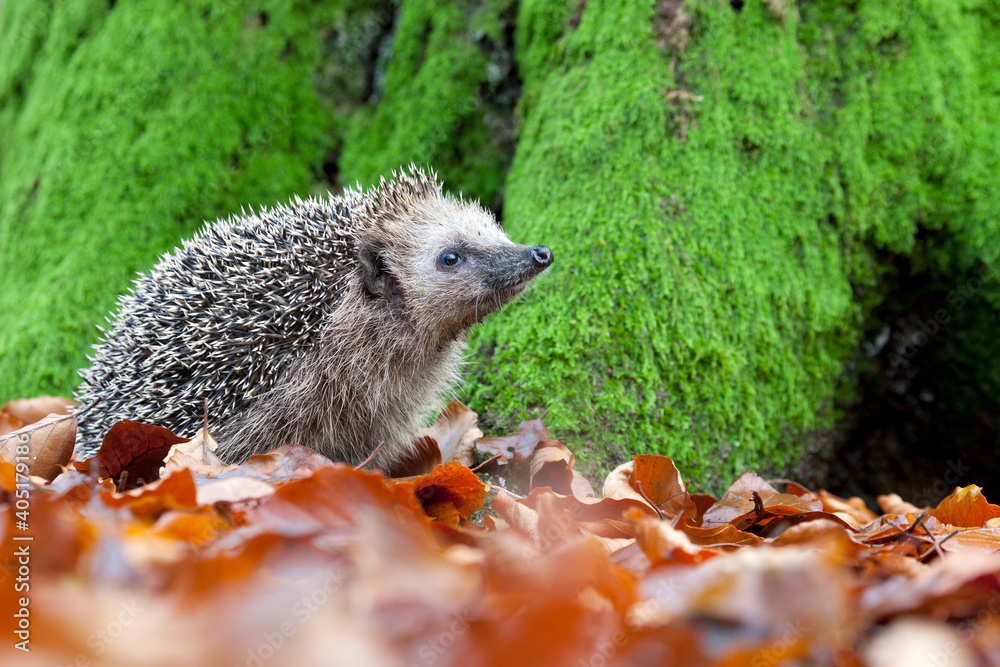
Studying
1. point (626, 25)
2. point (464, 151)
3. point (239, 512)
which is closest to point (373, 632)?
point (239, 512)

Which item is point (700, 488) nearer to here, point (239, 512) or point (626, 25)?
point (239, 512)

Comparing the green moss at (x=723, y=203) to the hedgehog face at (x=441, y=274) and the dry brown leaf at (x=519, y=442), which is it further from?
the hedgehog face at (x=441, y=274)

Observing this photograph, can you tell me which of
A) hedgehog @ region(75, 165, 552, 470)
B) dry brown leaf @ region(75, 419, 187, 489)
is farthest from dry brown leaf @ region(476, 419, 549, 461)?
dry brown leaf @ region(75, 419, 187, 489)

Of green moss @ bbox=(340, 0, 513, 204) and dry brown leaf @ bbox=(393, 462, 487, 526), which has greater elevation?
green moss @ bbox=(340, 0, 513, 204)

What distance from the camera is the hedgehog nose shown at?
15.2 ft

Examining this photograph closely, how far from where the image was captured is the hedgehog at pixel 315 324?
452cm

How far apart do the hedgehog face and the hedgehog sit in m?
0.01

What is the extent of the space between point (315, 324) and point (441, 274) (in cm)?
98

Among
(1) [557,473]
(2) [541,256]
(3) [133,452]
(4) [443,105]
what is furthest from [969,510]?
(4) [443,105]

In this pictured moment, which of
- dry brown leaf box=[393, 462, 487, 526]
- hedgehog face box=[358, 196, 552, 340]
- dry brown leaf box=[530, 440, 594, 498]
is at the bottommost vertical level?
dry brown leaf box=[530, 440, 594, 498]

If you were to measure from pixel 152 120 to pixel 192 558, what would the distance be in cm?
545

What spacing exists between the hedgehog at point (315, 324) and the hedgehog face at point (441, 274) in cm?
Result: 1

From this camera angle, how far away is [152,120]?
20.7 feet

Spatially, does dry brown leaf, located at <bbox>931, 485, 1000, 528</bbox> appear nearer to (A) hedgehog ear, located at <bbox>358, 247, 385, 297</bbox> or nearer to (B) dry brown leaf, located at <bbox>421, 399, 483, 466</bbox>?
(B) dry brown leaf, located at <bbox>421, 399, 483, 466</bbox>
